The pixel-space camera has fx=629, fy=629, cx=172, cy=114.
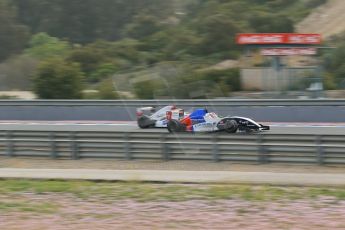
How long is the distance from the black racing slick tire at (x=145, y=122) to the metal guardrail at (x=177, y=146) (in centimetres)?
578

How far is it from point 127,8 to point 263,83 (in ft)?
283

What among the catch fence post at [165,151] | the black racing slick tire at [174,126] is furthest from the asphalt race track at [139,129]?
the catch fence post at [165,151]

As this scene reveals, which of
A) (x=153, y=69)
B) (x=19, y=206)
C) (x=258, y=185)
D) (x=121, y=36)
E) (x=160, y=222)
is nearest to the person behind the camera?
(x=160, y=222)

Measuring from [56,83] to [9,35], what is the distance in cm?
6751

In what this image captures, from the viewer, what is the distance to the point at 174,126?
19172 millimetres

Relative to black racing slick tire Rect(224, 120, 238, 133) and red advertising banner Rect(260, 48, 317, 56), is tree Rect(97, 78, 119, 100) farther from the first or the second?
black racing slick tire Rect(224, 120, 238, 133)

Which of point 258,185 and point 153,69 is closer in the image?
point 258,185

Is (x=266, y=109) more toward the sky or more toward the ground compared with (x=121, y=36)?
more toward the ground

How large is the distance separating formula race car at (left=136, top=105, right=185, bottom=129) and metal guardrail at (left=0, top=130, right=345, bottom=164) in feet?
11.9

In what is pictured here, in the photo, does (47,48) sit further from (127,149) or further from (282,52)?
(127,149)

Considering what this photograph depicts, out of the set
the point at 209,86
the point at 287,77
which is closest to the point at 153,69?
the point at 209,86

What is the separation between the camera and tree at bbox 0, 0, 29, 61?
10212cm

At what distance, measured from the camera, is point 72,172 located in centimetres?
1370

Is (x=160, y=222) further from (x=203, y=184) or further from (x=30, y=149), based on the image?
(x=30, y=149)
